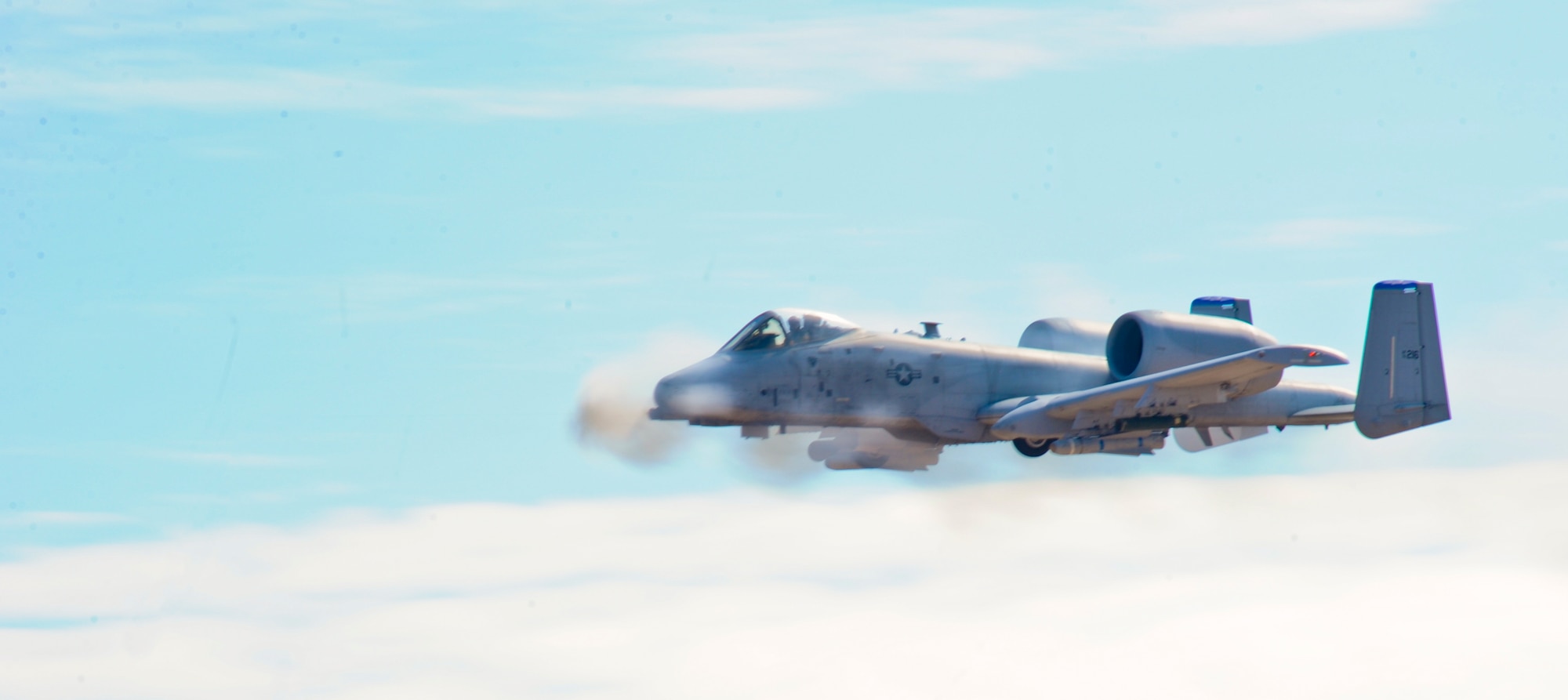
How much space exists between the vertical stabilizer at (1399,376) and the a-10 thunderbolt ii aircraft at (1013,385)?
23 mm

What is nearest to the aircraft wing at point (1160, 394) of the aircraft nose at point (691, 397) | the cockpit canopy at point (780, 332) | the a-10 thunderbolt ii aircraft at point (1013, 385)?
the a-10 thunderbolt ii aircraft at point (1013, 385)

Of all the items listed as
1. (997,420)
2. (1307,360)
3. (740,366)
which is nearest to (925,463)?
(997,420)

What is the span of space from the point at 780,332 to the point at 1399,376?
41.6 ft

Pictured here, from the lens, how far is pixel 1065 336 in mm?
43750

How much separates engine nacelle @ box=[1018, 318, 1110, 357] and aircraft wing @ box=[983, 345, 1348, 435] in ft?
9.51

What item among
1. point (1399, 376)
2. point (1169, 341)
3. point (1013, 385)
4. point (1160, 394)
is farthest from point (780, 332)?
point (1399, 376)

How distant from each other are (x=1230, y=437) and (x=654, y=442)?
1307 centimetres

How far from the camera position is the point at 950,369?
41.3 meters

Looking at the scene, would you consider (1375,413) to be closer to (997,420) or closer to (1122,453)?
(1122,453)

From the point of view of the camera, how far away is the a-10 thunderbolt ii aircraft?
131 ft

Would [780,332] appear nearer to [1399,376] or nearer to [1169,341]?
[1169,341]

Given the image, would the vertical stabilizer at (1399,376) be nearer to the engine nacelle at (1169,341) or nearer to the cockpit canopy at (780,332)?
the engine nacelle at (1169,341)

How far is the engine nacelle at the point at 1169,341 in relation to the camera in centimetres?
4166

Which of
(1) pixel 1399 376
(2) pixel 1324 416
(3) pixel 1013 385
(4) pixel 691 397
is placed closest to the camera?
(4) pixel 691 397
